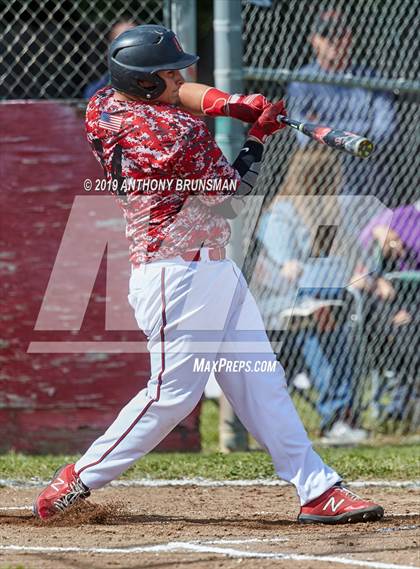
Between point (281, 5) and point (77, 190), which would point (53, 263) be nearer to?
point (77, 190)

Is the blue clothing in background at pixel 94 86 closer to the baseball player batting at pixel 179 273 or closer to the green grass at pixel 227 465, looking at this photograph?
the green grass at pixel 227 465

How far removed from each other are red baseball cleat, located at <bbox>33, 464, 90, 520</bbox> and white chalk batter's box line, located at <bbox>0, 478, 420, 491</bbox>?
1063 millimetres

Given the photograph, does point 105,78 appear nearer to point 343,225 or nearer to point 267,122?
point 343,225

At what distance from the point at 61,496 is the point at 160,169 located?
56.9 inches

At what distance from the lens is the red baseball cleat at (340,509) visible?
4.89m

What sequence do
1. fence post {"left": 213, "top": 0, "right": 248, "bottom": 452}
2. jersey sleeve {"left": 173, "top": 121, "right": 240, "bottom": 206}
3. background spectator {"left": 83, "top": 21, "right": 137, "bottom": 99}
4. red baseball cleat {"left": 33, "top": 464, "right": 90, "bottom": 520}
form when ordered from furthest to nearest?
background spectator {"left": 83, "top": 21, "right": 137, "bottom": 99} → fence post {"left": 213, "top": 0, "right": 248, "bottom": 452} → red baseball cleat {"left": 33, "top": 464, "right": 90, "bottom": 520} → jersey sleeve {"left": 173, "top": 121, "right": 240, "bottom": 206}

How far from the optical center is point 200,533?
471cm

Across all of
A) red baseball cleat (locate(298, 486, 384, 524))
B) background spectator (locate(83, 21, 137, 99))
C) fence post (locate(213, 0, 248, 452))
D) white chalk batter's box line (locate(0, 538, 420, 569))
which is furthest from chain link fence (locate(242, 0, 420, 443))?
white chalk batter's box line (locate(0, 538, 420, 569))

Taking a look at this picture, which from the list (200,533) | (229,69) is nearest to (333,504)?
(200,533)

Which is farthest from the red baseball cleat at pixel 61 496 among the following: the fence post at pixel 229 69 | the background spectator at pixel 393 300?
the background spectator at pixel 393 300

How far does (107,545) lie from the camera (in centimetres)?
443

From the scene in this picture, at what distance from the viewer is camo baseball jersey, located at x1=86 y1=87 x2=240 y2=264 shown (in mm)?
4691

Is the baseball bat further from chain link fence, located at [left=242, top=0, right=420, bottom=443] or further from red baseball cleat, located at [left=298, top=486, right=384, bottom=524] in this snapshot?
chain link fence, located at [left=242, top=0, right=420, bottom=443]

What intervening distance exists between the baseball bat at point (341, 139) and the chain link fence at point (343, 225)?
9.20ft
